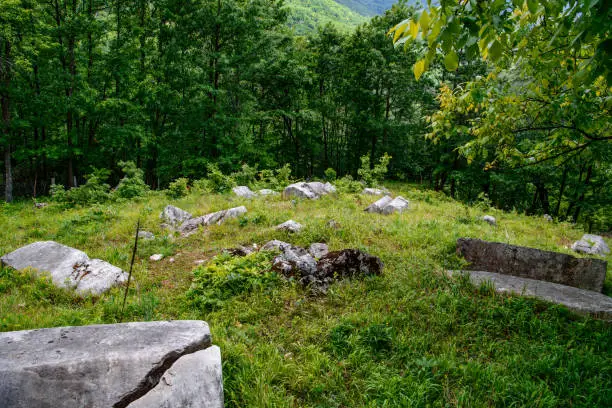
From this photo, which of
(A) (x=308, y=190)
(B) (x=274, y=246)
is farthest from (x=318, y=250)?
(A) (x=308, y=190)

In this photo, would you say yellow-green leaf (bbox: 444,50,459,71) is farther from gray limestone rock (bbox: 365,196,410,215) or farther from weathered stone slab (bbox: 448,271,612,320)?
gray limestone rock (bbox: 365,196,410,215)

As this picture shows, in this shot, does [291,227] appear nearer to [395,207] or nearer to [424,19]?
[395,207]

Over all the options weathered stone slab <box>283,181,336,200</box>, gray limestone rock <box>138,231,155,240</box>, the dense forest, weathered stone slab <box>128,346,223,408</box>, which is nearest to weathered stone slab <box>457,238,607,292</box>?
weathered stone slab <box>128,346,223,408</box>

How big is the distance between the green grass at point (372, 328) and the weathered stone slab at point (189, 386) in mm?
492

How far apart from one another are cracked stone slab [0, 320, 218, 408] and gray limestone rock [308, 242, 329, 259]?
140 inches

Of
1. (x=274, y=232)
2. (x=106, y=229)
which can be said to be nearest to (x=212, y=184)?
(x=106, y=229)

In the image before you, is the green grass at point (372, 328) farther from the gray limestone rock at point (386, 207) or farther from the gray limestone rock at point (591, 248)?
the gray limestone rock at point (386, 207)

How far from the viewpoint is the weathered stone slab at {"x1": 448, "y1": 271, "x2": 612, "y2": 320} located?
470cm

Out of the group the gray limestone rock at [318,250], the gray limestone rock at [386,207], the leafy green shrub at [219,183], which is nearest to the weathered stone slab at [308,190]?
the gray limestone rock at [386,207]

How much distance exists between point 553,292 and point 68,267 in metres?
8.45

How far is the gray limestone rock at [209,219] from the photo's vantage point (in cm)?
912

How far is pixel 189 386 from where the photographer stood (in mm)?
2889

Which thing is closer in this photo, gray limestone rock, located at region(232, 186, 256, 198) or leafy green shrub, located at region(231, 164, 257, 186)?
gray limestone rock, located at region(232, 186, 256, 198)

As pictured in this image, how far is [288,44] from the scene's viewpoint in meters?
22.6
